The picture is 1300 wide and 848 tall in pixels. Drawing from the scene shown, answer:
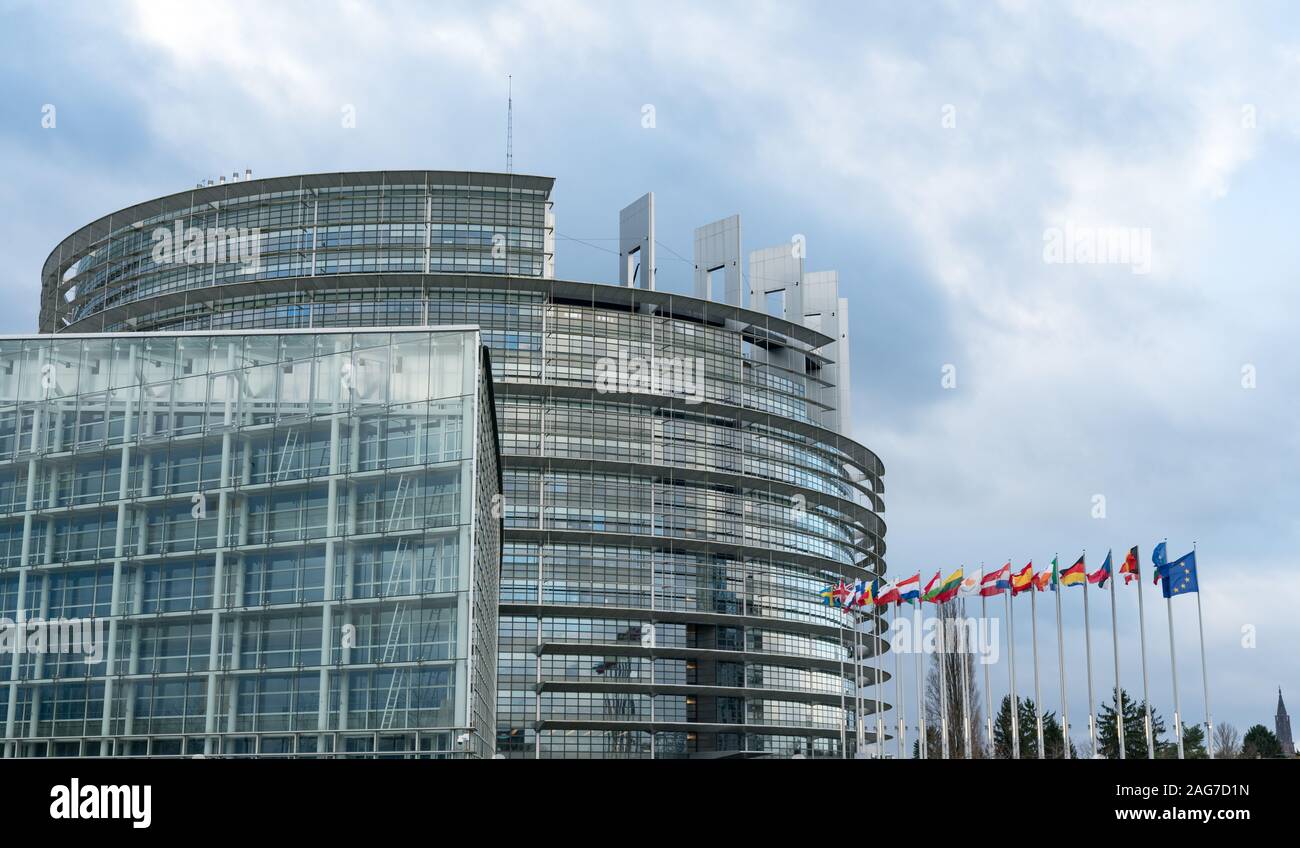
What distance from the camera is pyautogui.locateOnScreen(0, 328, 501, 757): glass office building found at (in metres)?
37.9

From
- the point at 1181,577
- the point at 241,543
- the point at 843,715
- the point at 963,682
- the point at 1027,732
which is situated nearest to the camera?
the point at 241,543

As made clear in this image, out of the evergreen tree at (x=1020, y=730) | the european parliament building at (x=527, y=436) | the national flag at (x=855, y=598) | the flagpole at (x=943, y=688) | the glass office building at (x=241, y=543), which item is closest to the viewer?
the glass office building at (x=241, y=543)

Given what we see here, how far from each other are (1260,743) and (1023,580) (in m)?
77.6

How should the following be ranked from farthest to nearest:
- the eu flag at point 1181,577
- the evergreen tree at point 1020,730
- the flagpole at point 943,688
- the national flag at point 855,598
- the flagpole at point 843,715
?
the evergreen tree at point 1020,730
the flagpole at point 843,715
the flagpole at point 943,688
the national flag at point 855,598
the eu flag at point 1181,577

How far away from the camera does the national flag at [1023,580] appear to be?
2950 inches

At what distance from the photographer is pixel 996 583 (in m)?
75.7

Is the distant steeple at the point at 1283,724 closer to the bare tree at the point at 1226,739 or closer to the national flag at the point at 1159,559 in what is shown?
the bare tree at the point at 1226,739

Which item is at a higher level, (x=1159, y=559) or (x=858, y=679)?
(x=1159, y=559)

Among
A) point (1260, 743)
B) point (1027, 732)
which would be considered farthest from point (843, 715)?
point (1260, 743)

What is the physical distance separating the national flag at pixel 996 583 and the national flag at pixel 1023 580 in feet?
1.78

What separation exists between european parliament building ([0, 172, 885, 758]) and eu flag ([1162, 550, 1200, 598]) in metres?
26.6

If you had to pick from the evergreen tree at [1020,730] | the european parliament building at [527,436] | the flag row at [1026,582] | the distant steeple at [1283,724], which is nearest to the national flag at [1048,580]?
the flag row at [1026,582]

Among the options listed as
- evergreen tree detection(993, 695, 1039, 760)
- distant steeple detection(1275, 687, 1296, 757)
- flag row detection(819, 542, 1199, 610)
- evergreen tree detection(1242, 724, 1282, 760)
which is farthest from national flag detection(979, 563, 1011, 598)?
distant steeple detection(1275, 687, 1296, 757)

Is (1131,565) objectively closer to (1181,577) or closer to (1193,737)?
(1181,577)
